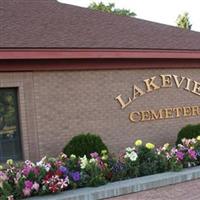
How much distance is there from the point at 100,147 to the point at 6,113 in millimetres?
2419

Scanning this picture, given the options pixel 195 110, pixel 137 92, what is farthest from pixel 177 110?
pixel 137 92

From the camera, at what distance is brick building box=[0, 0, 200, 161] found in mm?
12000

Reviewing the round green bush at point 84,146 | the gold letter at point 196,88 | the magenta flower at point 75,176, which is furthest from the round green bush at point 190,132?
the magenta flower at point 75,176

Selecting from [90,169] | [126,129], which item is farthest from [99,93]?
[90,169]

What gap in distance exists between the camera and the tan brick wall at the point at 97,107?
12352mm

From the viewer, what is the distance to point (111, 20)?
16.1m

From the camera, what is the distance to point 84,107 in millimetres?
13016

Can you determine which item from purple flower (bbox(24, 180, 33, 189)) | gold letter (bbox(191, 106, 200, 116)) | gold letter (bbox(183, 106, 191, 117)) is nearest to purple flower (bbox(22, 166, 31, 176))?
purple flower (bbox(24, 180, 33, 189))

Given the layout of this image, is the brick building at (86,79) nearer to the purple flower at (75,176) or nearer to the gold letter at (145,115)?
the gold letter at (145,115)

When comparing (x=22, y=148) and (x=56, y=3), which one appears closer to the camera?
(x=22, y=148)

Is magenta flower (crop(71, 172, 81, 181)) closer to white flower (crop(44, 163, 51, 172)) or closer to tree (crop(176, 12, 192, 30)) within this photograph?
white flower (crop(44, 163, 51, 172))

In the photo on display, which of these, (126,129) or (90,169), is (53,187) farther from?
(126,129)

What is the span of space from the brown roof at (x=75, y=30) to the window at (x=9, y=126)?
1.36 m

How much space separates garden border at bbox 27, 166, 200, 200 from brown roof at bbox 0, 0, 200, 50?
13.7 feet
